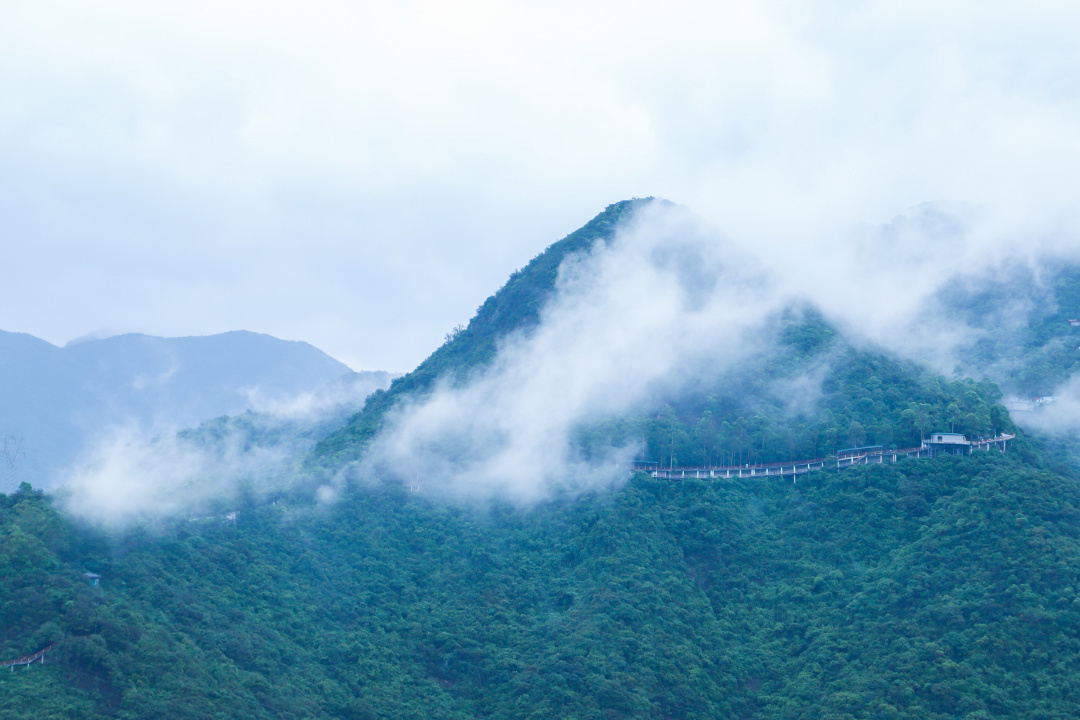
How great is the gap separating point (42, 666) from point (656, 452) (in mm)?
31895

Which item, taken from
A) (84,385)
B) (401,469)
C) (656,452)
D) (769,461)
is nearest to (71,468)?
(84,385)

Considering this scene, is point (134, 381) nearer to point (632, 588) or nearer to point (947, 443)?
point (632, 588)

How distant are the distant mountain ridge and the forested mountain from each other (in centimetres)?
4635

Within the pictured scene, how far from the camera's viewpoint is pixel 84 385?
106562 millimetres

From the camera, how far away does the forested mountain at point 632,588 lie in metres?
36.9

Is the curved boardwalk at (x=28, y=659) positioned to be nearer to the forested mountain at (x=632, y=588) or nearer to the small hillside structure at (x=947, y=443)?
the forested mountain at (x=632, y=588)

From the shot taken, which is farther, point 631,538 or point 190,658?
point 631,538

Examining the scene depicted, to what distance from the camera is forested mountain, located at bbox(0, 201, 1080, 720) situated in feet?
121

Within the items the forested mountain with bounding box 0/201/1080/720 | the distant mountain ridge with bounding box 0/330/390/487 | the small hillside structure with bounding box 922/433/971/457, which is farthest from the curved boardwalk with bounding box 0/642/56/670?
the distant mountain ridge with bounding box 0/330/390/487

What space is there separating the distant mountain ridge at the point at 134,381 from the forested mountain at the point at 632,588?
46.4 metres

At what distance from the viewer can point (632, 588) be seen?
1805 inches

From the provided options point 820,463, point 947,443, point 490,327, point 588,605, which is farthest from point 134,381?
point 947,443

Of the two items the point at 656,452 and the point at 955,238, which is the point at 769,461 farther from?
the point at 955,238

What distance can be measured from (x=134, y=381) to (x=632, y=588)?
80.3 m
